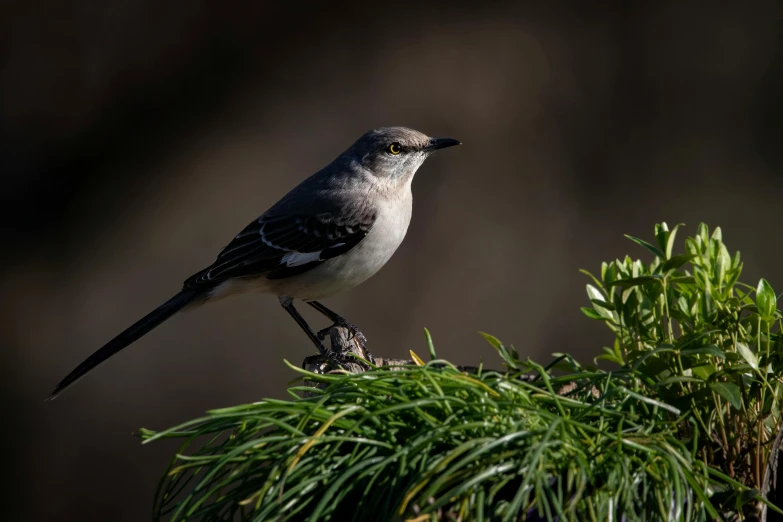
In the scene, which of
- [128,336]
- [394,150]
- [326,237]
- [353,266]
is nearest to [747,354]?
[353,266]

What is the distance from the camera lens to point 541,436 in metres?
1.18

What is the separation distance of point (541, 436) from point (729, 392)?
0.40 m

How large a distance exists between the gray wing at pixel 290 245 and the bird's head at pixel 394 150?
260 millimetres

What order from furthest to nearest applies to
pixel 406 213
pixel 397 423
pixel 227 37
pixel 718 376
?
pixel 227 37, pixel 406 213, pixel 718 376, pixel 397 423

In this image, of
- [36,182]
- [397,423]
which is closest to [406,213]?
[397,423]

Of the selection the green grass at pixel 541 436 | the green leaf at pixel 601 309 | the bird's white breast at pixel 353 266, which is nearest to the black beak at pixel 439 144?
the bird's white breast at pixel 353 266

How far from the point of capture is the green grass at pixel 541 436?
115cm

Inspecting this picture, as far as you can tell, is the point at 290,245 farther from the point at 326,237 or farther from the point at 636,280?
the point at 636,280

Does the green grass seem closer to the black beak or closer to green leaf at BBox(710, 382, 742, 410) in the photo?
green leaf at BBox(710, 382, 742, 410)

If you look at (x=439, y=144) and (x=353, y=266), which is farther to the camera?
Answer: (x=439, y=144)

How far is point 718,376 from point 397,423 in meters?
0.61

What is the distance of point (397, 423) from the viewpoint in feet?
4.28

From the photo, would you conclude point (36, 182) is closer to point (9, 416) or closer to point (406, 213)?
point (9, 416)

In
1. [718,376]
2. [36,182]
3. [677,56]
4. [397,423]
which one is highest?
[36,182]
